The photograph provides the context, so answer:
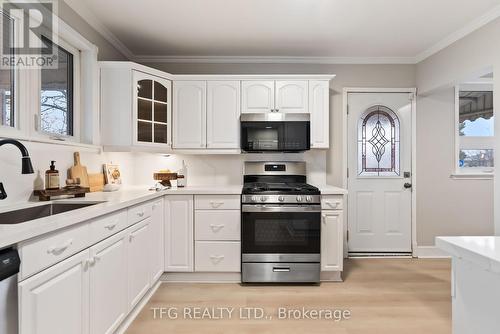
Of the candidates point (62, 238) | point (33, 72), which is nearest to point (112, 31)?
point (33, 72)

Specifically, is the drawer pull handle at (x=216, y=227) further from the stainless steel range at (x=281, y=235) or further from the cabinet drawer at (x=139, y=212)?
the cabinet drawer at (x=139, y=212)

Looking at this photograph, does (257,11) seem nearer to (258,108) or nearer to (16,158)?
(258,108)

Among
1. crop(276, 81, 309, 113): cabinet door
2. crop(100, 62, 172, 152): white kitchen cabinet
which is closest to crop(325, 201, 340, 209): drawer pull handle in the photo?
crop(276, 81, 309, 113): cabinet door

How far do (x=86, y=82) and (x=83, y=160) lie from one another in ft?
2.32

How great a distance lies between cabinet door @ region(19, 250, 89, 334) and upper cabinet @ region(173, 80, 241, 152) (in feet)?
6.04

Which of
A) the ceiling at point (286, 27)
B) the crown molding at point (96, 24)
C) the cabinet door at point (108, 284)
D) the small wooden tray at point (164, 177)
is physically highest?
the ceiling at point (286, 27)

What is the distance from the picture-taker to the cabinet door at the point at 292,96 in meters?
3.10

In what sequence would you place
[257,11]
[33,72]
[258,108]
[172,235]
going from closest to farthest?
[33,72] → [257,11] → [172,235] → [258,108]

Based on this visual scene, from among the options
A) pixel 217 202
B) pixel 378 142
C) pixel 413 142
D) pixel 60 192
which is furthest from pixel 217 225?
pixel 413 142

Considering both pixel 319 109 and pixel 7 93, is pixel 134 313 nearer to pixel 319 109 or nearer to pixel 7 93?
pixel 7 93

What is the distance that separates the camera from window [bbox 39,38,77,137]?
2.09 meters

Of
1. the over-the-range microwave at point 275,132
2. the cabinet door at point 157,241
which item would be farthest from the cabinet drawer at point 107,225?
the over-the-range microwave at point 275,132

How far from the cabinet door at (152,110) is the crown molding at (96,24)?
0.53 metres

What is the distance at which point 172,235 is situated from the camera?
277cm
